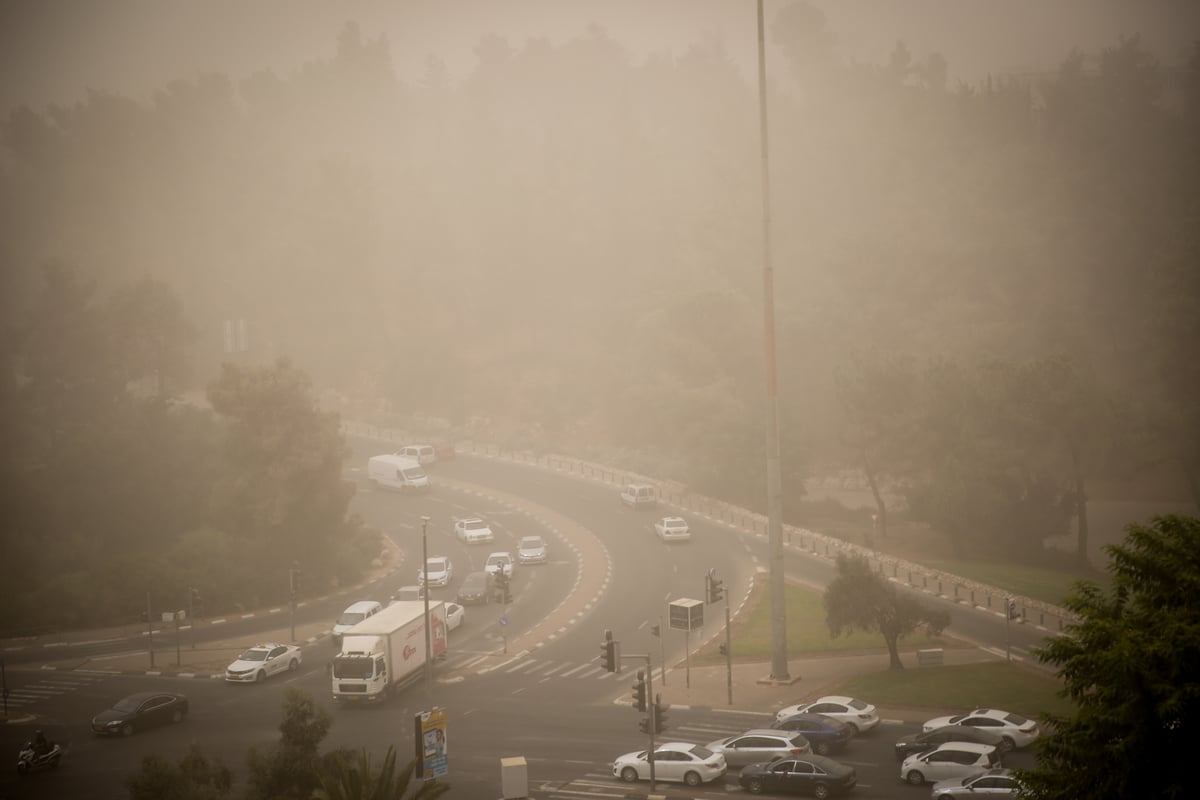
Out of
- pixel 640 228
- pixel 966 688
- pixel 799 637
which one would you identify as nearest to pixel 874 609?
pixel 966 688

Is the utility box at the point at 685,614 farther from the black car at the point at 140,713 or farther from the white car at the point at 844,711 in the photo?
the black car at the point at 140,713

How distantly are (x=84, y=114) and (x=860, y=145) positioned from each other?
4179 inches

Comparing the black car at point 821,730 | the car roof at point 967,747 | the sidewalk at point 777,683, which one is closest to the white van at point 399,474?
the sidewalk at point 777,683

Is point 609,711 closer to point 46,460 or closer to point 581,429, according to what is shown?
point 46,460

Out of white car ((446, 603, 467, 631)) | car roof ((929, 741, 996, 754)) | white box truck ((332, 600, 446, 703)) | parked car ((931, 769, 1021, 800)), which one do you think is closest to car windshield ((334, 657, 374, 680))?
white box truck ((332, 600, 446, 703))

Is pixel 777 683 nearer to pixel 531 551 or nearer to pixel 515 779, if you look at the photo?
pixel 515 779

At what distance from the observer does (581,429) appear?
11775cm

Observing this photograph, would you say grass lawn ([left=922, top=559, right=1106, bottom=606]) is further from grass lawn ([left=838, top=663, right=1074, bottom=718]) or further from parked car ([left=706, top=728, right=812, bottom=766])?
parked car ([left=706, top=728, right=812, bottom=766])

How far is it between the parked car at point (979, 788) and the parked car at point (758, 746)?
4906mm

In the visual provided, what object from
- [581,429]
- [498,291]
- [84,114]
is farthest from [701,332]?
[84,114]

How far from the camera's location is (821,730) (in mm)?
34438

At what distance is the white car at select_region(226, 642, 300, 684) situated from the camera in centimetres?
4450

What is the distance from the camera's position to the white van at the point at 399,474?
79000 mm

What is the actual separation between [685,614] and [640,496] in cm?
2743
